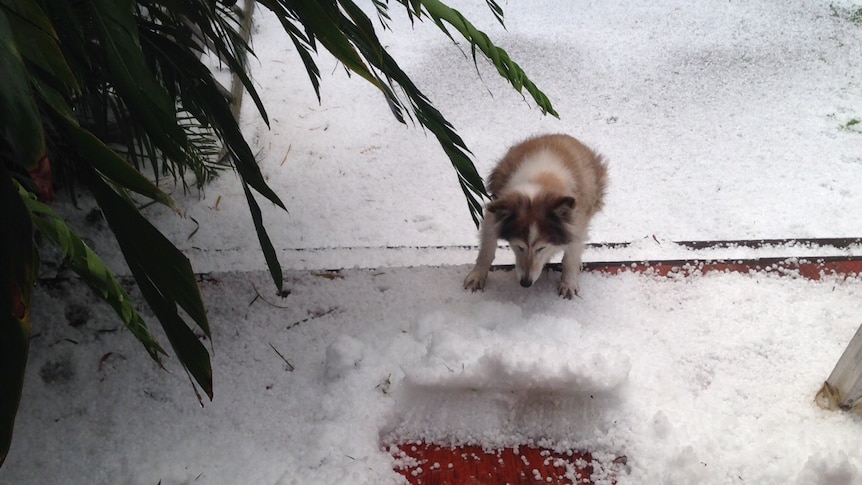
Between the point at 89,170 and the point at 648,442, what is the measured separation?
106 centimetres

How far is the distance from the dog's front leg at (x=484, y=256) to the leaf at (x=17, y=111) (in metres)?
1.26

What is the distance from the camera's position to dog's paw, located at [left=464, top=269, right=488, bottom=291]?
169cm

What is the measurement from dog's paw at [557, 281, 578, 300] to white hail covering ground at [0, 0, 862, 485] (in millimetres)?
46

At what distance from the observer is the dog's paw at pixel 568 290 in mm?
1680

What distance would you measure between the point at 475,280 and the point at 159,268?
1042mm

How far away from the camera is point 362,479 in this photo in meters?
1.12

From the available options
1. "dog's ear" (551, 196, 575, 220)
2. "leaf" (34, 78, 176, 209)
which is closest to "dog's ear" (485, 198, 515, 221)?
"dog's ear" (551, 196, 575, 220)

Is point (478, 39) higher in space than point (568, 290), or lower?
higher

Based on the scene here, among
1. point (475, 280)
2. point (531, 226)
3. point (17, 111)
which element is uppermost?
point (17, 111)

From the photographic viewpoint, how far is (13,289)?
544 mm

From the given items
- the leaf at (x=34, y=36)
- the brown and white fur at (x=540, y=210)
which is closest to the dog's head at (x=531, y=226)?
the brown and white fur at (x=540, y=210)

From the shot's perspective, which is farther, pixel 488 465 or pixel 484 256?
pixel 484 256

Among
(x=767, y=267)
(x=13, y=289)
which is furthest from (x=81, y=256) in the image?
(x=767, y=267)

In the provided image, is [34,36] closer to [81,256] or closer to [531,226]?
[81,256]
